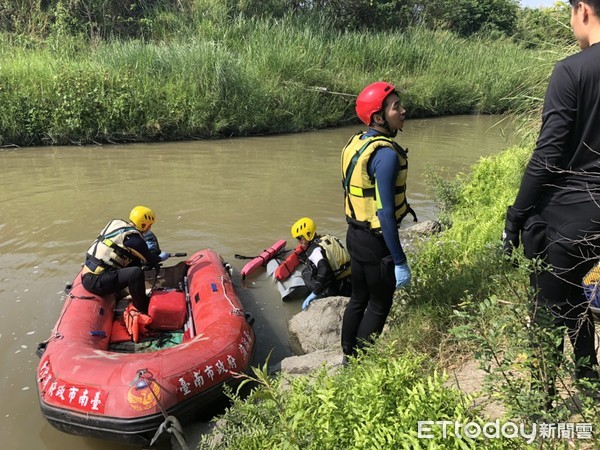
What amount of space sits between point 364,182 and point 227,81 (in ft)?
33.8

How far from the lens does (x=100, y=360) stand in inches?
123

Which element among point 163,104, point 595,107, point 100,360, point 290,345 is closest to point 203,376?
point 100,360

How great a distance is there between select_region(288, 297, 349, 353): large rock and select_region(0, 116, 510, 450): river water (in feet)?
0.81

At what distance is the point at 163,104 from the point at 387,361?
1067cm

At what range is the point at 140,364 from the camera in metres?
3.02

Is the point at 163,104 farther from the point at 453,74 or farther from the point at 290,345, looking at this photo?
the point at 453,74

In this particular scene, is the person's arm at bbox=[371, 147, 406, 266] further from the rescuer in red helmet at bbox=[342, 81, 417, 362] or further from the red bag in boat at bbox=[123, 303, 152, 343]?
the red bag in boat at bbox=[123, 303, 152, 343]

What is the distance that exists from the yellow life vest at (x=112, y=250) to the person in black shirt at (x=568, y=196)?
322 centimetres

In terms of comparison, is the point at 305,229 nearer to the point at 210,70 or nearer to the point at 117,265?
the point at 117,265

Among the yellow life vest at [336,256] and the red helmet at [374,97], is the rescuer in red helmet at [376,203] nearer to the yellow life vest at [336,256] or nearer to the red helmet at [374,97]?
the red helmet at [374,97]

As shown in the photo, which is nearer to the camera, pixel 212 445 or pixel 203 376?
pixel 212 445

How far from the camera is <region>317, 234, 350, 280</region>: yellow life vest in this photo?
183 inches

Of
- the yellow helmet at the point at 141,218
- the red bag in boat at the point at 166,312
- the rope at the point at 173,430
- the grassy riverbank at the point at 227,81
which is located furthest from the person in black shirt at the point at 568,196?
the grassy riverbank at the point at 227,81

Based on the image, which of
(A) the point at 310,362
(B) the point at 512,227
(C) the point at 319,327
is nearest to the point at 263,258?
(C) the point at 319,327
